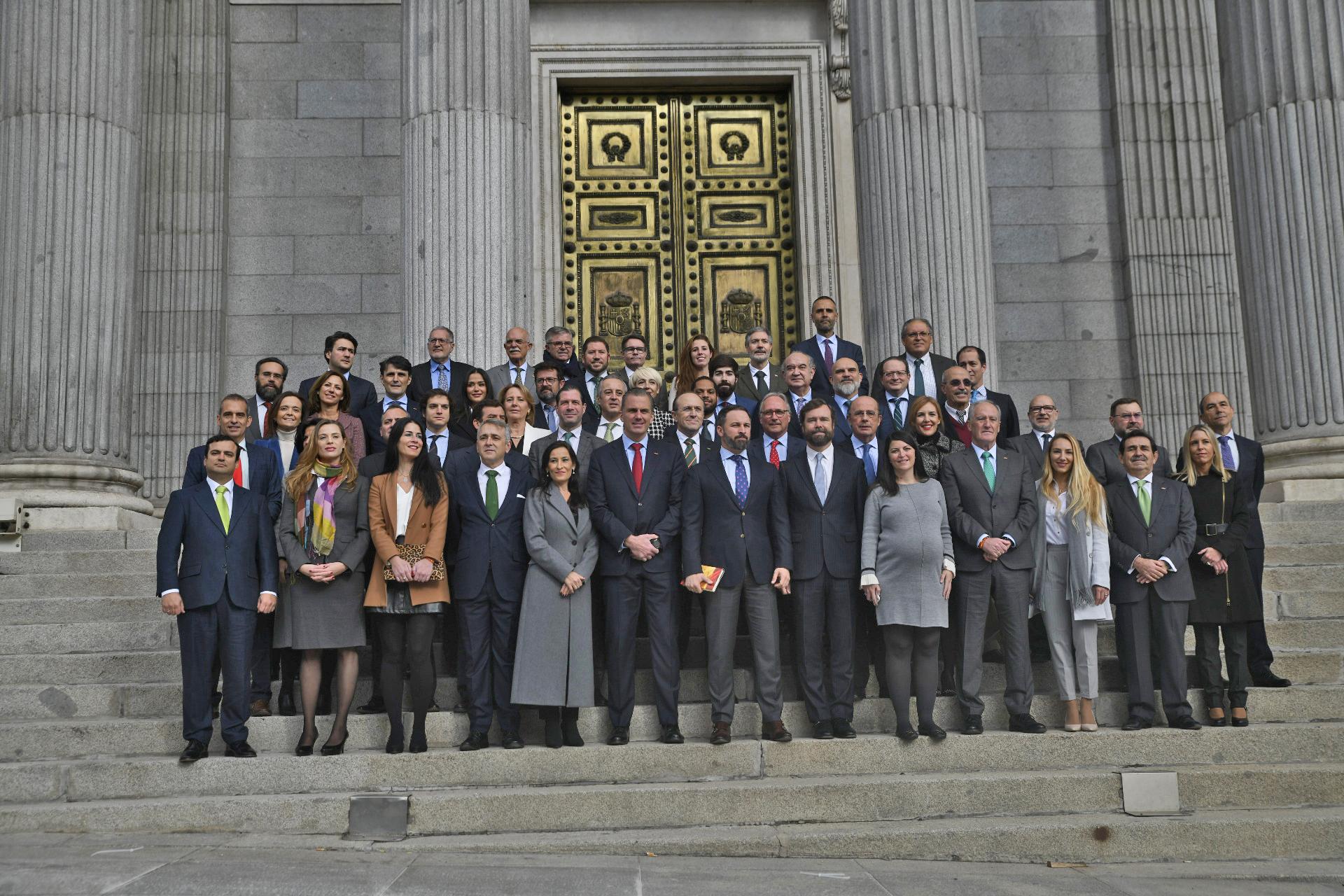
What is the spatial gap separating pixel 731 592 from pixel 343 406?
11.0ft

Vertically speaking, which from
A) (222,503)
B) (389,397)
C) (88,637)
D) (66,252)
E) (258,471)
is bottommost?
(88,637)

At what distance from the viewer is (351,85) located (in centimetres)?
1595

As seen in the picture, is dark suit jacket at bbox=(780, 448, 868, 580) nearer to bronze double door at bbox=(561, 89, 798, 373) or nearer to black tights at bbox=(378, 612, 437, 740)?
black tights at bbox=(378, 612, 437, 740)

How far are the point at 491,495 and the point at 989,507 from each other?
348 centimetres

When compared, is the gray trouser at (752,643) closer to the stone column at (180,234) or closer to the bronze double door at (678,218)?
the bronze double door at (678,218)

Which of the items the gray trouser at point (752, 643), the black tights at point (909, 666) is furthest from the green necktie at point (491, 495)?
the black tights at point (909, 666)

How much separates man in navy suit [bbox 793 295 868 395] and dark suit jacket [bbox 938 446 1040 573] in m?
2.06

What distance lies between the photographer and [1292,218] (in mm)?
12961

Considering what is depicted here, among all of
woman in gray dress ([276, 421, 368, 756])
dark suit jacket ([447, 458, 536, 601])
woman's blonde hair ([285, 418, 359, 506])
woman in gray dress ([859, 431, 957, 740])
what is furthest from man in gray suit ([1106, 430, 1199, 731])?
woman's blonde hair ([285, 418, 359, 506])

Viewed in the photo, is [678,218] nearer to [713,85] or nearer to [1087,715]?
[713,85]

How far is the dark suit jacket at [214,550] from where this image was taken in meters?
8.63

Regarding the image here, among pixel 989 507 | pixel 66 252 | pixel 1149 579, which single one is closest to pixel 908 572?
pixel 989 507

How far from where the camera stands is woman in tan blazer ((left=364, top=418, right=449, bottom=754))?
871cm

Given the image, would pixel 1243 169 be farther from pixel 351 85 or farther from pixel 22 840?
pixel 22 840
